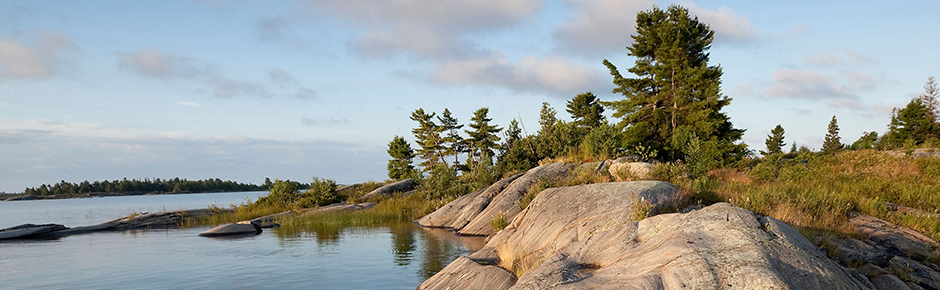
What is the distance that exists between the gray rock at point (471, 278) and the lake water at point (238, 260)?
1.56 m

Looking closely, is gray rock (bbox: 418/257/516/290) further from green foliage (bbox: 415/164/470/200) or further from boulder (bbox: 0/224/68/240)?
boulder (bbox: 0/224/68/240)

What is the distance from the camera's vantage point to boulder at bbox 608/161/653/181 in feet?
65.7

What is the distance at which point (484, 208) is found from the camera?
1004 inches

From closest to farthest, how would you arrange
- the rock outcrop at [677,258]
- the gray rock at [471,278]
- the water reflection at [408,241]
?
the rock outcrop at [677,258], the gray rock at [471,278], the water reflection at [408,241]

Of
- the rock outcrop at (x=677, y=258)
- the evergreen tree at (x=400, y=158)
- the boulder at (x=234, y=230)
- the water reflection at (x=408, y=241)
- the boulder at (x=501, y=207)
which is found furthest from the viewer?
the evergreen tree at (x=400, y=158)

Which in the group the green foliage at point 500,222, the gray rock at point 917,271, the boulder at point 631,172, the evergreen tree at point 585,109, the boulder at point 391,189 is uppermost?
the evergreen tree at point 585,109

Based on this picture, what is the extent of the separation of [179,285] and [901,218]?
2042 centimetres

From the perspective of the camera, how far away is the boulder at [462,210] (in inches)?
997

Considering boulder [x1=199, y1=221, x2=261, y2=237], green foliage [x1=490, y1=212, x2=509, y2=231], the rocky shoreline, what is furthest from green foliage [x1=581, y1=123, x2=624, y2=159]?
boulder [x1=199, y1=221, x2=261, y2=237]

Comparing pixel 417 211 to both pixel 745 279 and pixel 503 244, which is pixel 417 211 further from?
pixel 745 279

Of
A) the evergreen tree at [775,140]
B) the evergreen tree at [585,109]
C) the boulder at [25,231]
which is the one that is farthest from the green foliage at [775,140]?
the boulder at [25,231]

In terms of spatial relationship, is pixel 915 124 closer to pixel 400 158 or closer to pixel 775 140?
pixel 775 140

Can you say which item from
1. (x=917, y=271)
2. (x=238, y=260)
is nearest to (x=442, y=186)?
(x=238, y=260)

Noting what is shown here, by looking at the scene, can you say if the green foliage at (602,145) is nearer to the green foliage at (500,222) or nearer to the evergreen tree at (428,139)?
the green foliage at (500,222)
